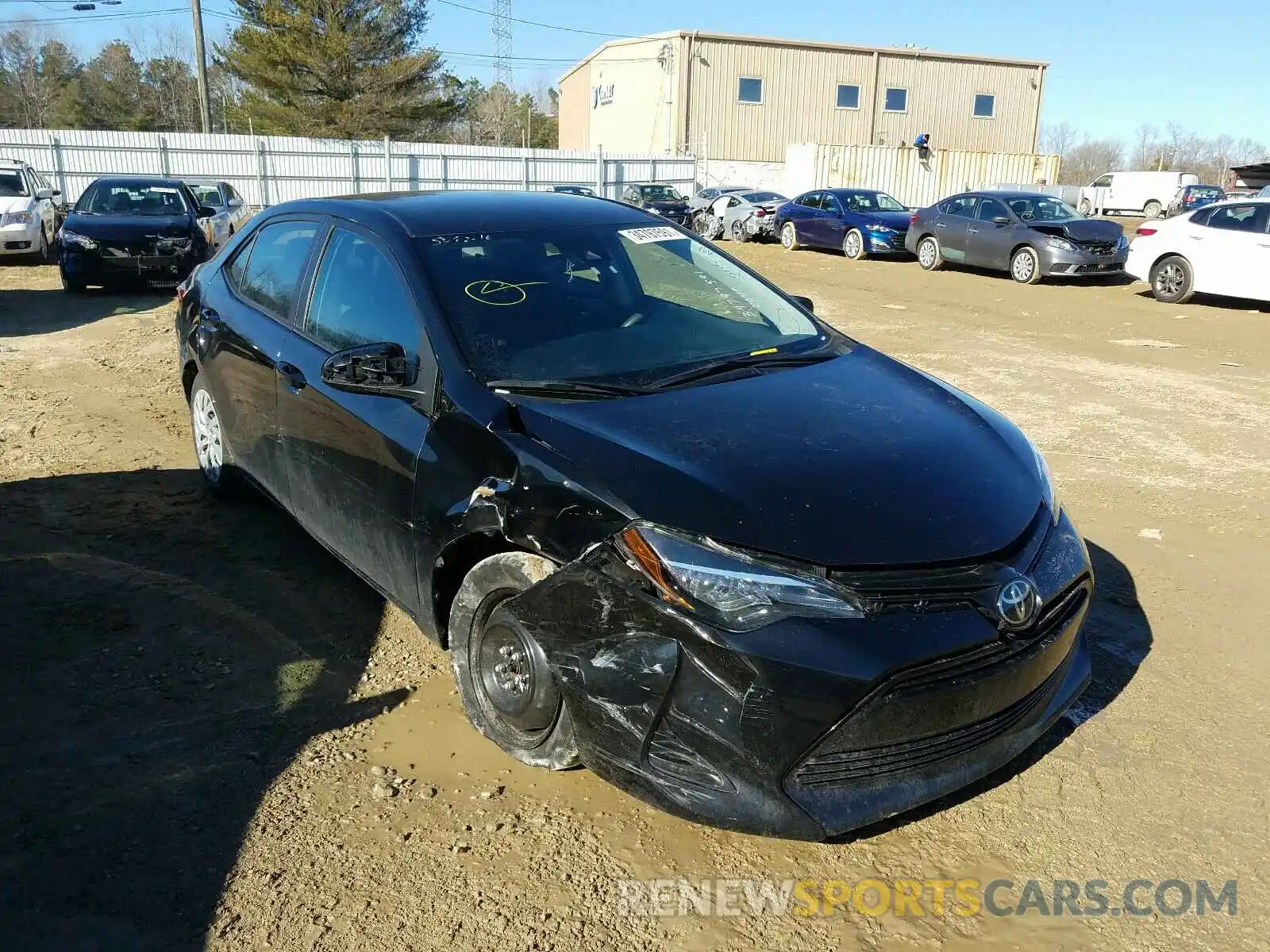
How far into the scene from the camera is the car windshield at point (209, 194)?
17.6m

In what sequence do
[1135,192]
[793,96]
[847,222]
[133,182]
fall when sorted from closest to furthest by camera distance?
1. [133,182]
2. [847,222]
3. [1135,192]
4. [793,96]

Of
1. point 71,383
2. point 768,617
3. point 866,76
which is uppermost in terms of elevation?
point 866,76

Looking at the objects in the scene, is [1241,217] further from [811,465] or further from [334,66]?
[334,66]

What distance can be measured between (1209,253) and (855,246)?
8.29 meters

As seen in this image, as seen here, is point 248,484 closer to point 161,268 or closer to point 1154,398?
point 1154,398

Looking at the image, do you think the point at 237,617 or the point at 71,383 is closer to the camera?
the point at 237,617

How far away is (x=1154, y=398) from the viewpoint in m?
8.41

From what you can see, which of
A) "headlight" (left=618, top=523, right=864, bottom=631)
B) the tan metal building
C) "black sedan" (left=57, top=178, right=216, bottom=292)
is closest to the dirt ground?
"headlight" (left=618, top=523, right=864, bottom=631)

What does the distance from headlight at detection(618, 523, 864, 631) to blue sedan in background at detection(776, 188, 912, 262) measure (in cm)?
1992

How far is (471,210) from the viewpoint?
4066 mm

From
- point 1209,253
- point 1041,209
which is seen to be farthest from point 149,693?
point 1041,209

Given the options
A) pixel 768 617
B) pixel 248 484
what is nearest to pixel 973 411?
pixel 768 617

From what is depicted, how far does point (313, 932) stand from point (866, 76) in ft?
→ 156

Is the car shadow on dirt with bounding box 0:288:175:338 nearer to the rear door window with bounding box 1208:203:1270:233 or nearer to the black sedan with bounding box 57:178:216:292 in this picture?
the black sedan with bounding box 57:178:216:292
